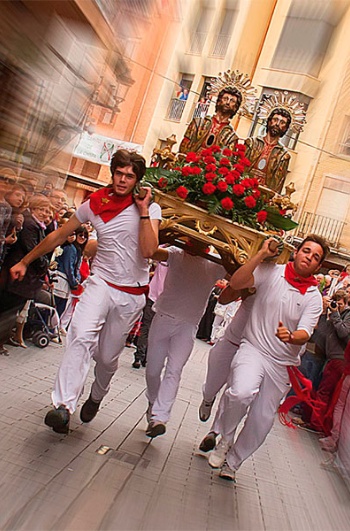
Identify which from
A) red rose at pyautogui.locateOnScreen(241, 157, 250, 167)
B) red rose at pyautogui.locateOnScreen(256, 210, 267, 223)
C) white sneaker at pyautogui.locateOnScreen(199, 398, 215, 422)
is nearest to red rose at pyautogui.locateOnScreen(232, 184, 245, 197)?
red rose at pyautogui.locateOnScreen(256, 210, 267, 223)

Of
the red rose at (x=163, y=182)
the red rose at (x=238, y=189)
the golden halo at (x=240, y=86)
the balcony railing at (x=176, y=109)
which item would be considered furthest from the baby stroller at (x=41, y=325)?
the balcony railing at (x=176, y=109)

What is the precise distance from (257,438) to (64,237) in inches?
44.1

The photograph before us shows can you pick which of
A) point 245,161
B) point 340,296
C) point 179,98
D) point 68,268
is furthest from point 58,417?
point 340,296

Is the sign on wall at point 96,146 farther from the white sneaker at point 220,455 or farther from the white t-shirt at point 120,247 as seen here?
the white sneaker at point 220,455

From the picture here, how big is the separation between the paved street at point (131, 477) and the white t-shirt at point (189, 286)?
0.59m

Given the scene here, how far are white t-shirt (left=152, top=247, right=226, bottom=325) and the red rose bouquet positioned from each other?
58cm

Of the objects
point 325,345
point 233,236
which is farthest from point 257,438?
point 325,345

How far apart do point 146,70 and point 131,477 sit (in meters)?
1.72

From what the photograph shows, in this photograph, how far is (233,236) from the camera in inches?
108

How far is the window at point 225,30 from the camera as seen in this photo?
111 cm

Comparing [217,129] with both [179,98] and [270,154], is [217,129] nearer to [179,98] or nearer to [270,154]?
[270,154]

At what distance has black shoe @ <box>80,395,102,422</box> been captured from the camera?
3.07 meters

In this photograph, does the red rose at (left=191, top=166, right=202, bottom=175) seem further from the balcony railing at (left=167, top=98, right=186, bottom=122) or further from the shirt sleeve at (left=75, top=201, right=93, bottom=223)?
the balcony railing at (left=167, top=98, right=186, bottom=122)

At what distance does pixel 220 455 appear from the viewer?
3.04 metres
